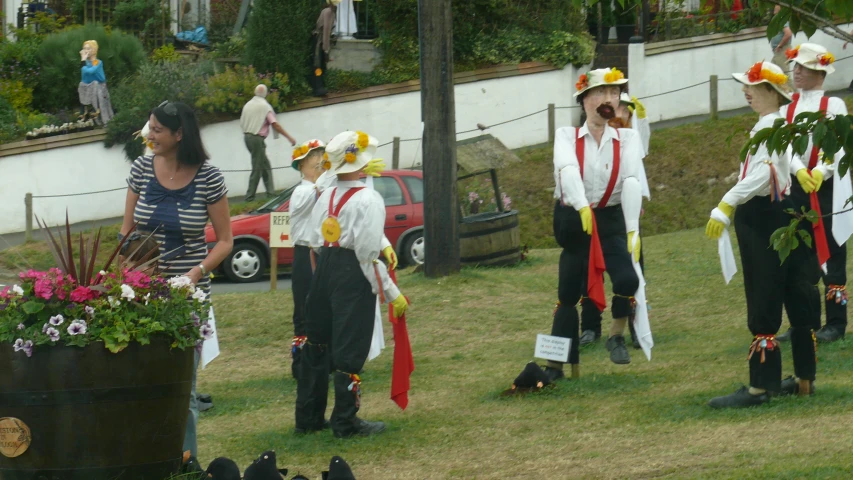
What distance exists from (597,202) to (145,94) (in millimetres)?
15902

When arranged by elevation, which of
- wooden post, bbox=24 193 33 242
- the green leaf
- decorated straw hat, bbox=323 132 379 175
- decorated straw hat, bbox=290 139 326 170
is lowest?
wooden post, bbox=24 193 33 242

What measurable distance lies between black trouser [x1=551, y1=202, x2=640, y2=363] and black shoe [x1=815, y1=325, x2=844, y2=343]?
1950mm

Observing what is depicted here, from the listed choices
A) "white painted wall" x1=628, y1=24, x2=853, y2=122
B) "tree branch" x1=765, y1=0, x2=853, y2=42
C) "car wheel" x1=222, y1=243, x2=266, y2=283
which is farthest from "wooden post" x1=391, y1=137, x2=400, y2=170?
"tree branch" x1=765, y1=0, x2=853, y2=42

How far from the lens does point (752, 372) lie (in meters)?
7.48

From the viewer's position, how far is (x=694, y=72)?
83.1ft

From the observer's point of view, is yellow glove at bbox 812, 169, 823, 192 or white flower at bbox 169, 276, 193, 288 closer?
white flower at bbox 169, 276, 193, 288

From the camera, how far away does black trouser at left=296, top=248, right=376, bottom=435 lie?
24.3 ft

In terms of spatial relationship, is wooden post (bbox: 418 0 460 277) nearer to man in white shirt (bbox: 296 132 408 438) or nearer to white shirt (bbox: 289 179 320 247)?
white shirt (bbox: 289 179 320 247)

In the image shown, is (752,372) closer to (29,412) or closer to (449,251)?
(29,412)

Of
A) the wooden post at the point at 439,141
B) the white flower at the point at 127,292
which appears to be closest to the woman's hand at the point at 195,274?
the white flower at the point at 127,292

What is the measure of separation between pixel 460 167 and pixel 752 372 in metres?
8.34

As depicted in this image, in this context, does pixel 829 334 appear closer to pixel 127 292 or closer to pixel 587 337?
pixel 587 337

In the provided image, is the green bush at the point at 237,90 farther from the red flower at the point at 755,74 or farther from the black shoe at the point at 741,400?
the black shoe at the point at 741,400

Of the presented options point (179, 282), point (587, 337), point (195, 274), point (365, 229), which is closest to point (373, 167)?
point (365, 229)
